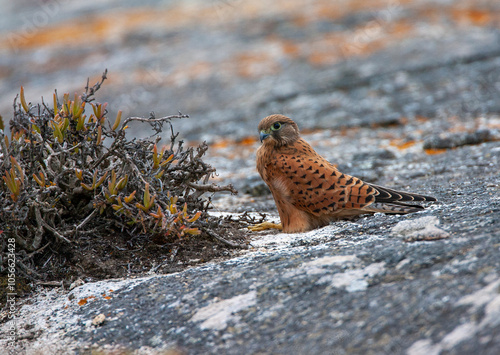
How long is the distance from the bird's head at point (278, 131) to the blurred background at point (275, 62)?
2534mm

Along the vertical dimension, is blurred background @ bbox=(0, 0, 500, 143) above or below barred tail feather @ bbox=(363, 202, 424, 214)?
above

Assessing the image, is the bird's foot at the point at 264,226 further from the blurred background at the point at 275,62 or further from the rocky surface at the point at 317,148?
the blurred background at the point at 275,62

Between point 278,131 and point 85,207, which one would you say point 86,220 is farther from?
point 278,131

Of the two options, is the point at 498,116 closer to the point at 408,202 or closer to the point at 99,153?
the point at 408,202

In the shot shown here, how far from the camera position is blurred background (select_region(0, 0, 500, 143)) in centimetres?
754

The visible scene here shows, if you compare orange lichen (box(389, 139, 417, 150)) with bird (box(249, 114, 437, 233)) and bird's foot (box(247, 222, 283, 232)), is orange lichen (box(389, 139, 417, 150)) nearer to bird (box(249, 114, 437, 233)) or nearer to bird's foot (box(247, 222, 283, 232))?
bird (box(249, 114, 437, 233))

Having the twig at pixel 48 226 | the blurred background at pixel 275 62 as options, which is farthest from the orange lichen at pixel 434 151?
the twig at pixel 48 226

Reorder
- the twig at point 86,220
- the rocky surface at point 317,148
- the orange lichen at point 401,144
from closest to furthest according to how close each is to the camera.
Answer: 1. the rocky surface at point 317,148
2. the twig at point 86,220
3. the orange lichen at point 401,144

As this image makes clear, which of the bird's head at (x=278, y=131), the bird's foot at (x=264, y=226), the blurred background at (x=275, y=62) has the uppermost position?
the blurred background at (x=275, y=62)

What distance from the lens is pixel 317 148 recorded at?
6516 millimetres

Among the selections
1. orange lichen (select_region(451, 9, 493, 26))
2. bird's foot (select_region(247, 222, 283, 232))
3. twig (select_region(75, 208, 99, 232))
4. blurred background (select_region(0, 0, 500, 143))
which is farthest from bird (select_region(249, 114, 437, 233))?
orange lichen (select_region(451, 9, 493, 26))

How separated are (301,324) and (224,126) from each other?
5655 millimetres

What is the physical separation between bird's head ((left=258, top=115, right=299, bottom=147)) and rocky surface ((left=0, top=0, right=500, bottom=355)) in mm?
822

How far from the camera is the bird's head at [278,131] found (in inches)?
182
